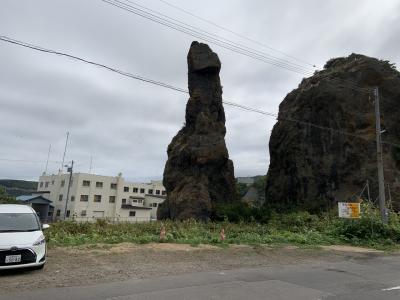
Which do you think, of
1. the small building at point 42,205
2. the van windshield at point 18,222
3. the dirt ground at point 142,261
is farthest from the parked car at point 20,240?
the small building at point 42,205

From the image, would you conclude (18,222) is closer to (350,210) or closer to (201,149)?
(350,210)

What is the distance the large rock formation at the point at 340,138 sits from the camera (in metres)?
35.9

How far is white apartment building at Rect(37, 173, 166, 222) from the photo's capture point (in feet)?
221

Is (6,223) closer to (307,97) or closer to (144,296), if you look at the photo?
(144,296)

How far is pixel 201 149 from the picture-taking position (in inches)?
1404

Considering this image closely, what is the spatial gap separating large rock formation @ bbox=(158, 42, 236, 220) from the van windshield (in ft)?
77.1

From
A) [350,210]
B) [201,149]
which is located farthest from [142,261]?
[201,149]

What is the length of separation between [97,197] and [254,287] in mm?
64962

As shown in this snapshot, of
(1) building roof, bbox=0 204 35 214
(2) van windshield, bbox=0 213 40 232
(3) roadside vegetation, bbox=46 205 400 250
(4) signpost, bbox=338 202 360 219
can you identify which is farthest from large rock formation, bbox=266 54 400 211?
(2) van windshield, bbox=0 213 40 232

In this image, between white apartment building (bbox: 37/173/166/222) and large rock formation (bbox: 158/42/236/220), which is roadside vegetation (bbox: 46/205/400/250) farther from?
white apartment building (bbox: 37/173/166/222)

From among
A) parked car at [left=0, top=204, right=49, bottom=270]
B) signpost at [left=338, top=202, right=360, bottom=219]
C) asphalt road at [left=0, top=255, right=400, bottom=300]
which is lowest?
asphalt road at [left=0, top=255, right=400, bottom=300]

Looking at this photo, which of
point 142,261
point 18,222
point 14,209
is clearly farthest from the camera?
point 142,261

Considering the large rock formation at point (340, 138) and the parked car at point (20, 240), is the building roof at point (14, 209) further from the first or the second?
the large rock formation at point (340, 138)

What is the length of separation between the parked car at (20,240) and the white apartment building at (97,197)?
54521 millimetres
